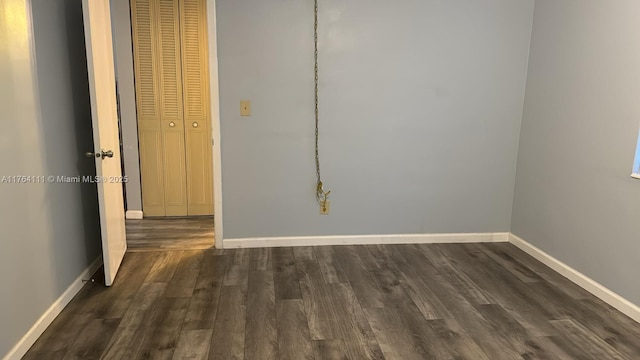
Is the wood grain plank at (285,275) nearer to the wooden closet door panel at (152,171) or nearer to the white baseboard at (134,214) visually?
the wooden closet door panel at (152,171)

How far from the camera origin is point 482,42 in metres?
3.43

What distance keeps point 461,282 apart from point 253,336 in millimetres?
1437

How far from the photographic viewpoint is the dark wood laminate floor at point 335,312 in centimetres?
216

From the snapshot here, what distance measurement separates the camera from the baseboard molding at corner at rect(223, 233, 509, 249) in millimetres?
3541

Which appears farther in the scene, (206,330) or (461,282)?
(461,282)

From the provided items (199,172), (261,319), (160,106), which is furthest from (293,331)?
(160,106)

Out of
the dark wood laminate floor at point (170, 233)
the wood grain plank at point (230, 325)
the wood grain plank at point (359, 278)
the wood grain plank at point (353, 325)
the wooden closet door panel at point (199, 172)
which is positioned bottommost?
the dark wood laminate floor at point (170, 233)

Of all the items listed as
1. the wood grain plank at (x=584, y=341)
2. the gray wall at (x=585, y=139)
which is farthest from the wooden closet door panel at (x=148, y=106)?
the wood grain plank at (x=584, y=341)

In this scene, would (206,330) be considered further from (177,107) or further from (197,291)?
(177,107)

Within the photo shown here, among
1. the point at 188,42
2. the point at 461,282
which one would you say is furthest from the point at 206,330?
the point at 188,42

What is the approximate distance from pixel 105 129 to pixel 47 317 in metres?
1.10

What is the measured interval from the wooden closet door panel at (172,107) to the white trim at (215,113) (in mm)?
1084

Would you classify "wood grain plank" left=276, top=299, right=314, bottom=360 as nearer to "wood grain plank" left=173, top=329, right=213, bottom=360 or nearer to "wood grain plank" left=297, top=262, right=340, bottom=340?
"wood grain plank" left=297, top=262, right=340, bottom=340

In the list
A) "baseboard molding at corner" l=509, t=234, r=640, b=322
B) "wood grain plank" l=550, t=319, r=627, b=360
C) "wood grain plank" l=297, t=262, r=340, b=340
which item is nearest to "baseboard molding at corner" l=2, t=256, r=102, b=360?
"wood grain plank" l=297, t=262, r=340, b=340
